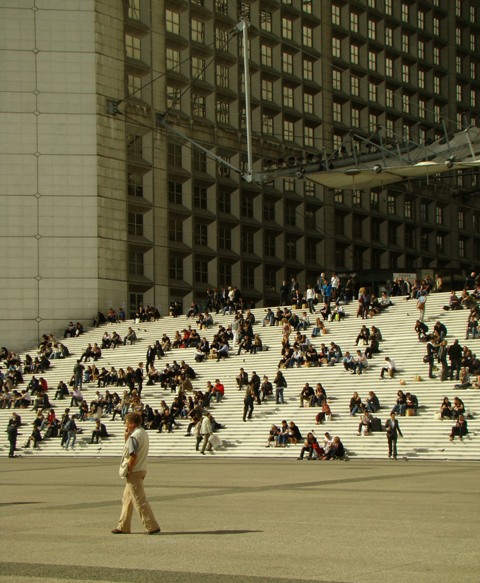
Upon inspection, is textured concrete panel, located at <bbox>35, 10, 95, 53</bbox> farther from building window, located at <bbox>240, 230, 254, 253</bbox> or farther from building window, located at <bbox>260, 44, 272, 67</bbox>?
building window, located at <bbox>240, 230, 254, 253</bbox>

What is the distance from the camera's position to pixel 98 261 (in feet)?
226

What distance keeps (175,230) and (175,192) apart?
2.58 metres

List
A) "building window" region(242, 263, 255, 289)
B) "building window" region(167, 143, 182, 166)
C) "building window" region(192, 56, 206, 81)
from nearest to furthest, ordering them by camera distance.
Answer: "building window" region(167, 143, 182, 166)
"building window" region(192, 56, 206, 81)
"building window" region(242, 263, 255, 289)

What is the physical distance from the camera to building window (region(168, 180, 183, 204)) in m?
74.0

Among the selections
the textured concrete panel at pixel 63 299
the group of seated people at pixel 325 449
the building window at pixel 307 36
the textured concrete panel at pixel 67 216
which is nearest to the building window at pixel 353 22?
the building window at pixel 307 36

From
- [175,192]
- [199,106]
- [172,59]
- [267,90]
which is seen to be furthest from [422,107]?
[175,192]

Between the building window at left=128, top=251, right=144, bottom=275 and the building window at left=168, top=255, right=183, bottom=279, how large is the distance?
2.43m

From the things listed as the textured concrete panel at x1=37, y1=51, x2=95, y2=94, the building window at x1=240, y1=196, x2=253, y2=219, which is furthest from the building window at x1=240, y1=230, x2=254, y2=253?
the textured concrete panel at x1=37, y1=51, x2=95, y2=94

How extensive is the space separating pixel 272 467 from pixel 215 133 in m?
47.8

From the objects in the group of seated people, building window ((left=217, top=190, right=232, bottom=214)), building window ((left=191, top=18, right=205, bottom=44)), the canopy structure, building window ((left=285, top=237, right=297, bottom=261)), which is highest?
building window ((left=191, top=18, right=205, bottom=44))

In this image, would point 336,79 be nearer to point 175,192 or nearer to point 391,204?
point 391,204

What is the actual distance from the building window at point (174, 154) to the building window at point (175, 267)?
6353 mm

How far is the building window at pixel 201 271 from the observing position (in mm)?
75375

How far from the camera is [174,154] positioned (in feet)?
244
